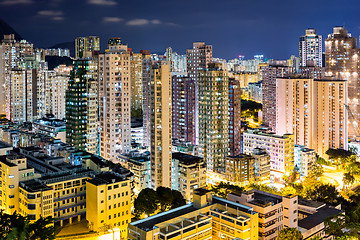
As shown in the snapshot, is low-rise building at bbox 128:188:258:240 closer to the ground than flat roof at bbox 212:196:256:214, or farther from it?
closer to the ground

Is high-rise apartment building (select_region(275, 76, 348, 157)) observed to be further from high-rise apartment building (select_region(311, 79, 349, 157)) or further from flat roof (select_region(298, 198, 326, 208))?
flat roof (select_region(298, 198, 326, 208))

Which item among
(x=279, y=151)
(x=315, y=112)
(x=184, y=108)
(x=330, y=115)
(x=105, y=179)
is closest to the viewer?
(x=105, y=179)

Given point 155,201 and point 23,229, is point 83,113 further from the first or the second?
point 23,229

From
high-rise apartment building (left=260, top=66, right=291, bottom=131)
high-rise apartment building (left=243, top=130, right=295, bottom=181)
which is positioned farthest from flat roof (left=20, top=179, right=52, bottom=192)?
high-rise apartment building (left=260, top=66, right=291, bottom=131)

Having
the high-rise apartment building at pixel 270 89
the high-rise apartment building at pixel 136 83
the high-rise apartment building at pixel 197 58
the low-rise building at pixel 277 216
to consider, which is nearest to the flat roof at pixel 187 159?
the low-rise building at pixel 277 216

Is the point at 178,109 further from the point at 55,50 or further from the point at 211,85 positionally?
the point at 55,50

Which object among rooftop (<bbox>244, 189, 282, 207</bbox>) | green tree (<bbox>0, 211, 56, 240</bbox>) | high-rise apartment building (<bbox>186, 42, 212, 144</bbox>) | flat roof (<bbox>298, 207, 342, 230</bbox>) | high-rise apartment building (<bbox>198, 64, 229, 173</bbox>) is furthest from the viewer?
high-rise apartment building (<bbox>186, 42, 212, 144</bbox>)

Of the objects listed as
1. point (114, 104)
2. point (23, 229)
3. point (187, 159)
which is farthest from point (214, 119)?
point (23, 229)
